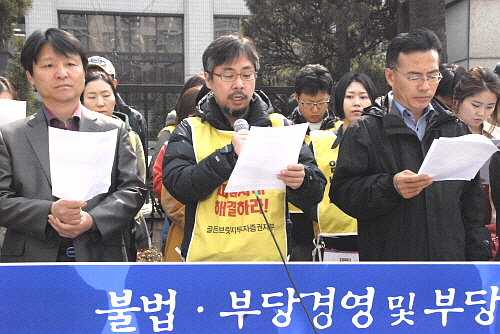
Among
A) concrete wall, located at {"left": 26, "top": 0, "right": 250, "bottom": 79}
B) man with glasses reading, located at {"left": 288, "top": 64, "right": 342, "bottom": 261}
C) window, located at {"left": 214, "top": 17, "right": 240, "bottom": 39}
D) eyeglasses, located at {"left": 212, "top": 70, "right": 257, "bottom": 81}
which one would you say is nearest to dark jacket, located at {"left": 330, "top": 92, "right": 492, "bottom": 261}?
eyeglasses, located at {"left": 212, "top": 70, "right": 257, "bottom": 81}

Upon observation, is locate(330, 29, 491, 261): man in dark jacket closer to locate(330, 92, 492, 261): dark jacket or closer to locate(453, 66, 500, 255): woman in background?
locate(330, 92, 492, 261): dark jacket

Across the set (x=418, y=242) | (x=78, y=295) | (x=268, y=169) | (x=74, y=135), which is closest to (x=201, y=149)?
(x=268, y=169)

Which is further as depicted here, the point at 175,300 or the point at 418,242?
the point at 418,242

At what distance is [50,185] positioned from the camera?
2254 mm

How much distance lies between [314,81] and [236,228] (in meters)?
1.67

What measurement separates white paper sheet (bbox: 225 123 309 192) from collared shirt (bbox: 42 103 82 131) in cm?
86

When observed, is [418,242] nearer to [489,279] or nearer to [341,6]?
[489,279]

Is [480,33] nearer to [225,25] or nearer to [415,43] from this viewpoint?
[415,43]

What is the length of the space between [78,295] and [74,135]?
0.57 metres

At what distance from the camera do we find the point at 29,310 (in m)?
1.83

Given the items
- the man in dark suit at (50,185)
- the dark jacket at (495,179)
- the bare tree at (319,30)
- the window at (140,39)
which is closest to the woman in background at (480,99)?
the dark jacket at (495,179)

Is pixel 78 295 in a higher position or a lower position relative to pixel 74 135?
lower

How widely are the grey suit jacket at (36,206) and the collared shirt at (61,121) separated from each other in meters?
0.04

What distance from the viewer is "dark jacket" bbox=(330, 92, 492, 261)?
7.48 feet
